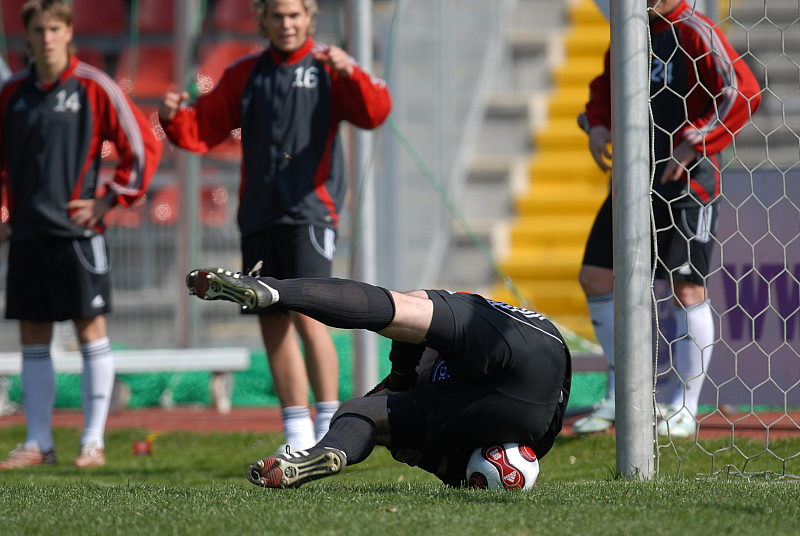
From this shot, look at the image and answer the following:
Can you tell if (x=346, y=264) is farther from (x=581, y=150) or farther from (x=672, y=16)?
(x=672, y=16)

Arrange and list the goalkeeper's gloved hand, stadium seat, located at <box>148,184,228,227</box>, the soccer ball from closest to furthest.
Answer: the soccer ball
the goalkeeper's gloved hand
stadium seat, located at <box>148,184,228,227</box>

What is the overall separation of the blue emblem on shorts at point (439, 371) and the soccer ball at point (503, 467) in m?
0.25

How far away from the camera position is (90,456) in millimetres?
5574

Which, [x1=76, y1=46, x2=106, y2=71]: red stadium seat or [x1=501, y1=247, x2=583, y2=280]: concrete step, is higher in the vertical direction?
[x1=76, y1=46, x2=106, y2=71]: red stadium seat

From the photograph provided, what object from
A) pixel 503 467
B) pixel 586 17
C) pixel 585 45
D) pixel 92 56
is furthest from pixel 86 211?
pixel 586 17

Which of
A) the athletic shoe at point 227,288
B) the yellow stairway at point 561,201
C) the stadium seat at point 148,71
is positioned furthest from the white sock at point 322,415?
the stadium seat at point 148,71

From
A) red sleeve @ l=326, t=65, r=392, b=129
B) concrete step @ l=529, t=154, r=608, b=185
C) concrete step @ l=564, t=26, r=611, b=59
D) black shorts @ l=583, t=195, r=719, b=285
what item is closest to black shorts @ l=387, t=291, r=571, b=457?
black shorts @ l=583, t=195, r=719, b=285

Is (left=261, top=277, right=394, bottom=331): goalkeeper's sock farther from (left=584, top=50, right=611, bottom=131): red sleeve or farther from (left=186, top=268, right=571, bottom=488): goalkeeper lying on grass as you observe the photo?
(left=584, top=50, right=611, bottom=131): red sleeve

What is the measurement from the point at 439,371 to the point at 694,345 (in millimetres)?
1589

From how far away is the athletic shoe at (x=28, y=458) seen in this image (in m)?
5.46

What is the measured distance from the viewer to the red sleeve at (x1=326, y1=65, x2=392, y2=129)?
5062 mm

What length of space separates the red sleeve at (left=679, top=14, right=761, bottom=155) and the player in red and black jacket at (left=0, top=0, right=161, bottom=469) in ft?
8.04

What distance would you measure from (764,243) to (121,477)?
2816mm

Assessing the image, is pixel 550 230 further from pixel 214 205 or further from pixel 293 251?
pixel 293 251
